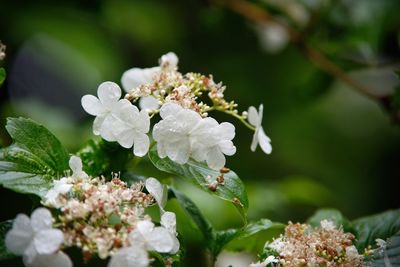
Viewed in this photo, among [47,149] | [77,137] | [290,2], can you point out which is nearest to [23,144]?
[47,149]

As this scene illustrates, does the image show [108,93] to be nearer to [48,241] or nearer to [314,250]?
[48,241]

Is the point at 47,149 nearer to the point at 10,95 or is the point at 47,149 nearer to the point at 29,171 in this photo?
the point at 29,171

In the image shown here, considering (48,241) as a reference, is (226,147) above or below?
above

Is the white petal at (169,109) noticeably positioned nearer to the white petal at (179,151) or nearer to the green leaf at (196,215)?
the white petal at (179,151)

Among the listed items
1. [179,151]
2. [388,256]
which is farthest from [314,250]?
[179,151]

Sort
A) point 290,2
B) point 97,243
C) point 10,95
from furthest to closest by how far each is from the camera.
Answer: point 10,95 → point 290,2 → point 97,243

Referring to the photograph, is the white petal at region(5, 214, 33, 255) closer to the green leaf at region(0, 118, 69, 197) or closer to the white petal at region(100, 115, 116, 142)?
the green leaf at region(0, 118, 69, 197)
